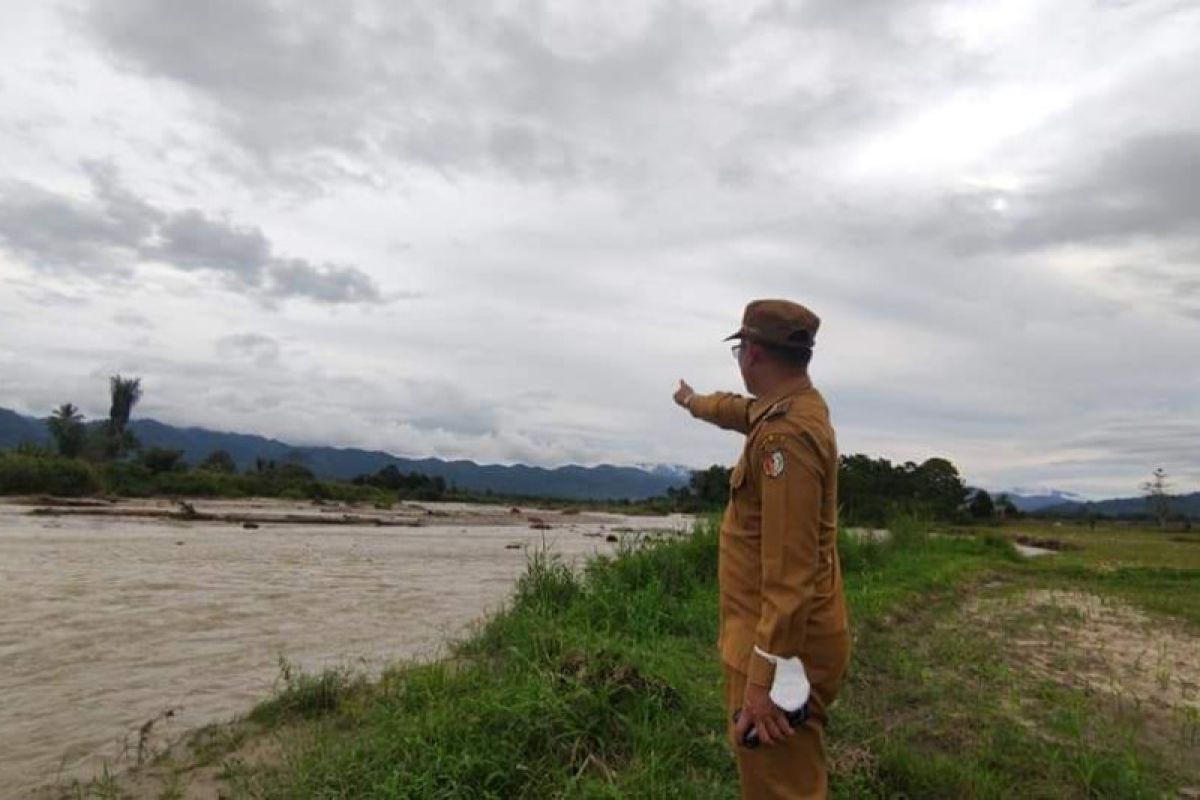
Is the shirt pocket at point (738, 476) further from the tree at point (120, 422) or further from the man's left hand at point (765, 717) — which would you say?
the tree at point (120, 422)

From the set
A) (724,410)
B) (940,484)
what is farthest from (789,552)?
(940,484)

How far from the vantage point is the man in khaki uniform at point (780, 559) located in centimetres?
274

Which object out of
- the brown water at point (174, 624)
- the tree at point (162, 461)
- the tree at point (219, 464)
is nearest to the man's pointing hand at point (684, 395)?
the brown water at point (174, 624)

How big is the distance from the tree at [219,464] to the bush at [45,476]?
14.9 metres

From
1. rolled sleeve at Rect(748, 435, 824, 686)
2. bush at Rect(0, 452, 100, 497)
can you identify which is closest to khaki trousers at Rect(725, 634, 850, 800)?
rolled sleeve at Rect(748, 435, 824, 686)

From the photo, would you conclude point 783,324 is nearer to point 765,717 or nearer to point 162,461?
point 765,717

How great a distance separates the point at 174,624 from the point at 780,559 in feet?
33.4

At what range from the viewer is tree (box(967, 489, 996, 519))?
67.1 m

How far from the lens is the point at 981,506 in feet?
224

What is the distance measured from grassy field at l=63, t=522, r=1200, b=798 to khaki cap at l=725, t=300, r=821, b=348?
225cm

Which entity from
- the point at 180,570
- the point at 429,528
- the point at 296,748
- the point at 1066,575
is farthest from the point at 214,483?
the point at 296,748

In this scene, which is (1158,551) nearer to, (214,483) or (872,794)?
(872,794)

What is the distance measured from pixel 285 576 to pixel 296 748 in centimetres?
1205

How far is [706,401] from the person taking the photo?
381 cm
